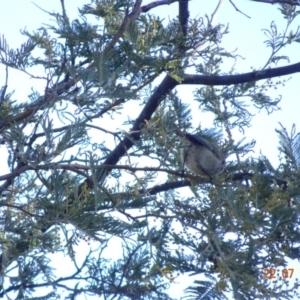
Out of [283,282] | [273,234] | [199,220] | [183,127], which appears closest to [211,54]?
[183,127]

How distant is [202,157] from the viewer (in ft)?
10.8

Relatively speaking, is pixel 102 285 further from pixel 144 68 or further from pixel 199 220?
pixel 144 68

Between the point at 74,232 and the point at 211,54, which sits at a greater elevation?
the point at 211,54

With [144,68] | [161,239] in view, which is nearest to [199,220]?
[161,239]

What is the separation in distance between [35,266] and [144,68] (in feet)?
2.80

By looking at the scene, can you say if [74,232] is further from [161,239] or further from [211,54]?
[211,54]

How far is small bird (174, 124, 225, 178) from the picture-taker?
321cm

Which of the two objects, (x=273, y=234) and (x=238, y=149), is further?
(x=238, y=149)

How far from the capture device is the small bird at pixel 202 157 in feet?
10.5

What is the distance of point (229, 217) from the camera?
2500mm

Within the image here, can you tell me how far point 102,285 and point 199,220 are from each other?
0.45 m

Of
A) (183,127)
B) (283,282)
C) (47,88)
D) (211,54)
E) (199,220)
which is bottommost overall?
(283,282)

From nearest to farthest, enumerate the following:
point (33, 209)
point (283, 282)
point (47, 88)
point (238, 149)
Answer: point (283, 282) → point (47, 88) → point (33, 209) → point (238, 149)

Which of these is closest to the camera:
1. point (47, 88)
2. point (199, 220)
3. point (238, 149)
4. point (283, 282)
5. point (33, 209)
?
point (283, 282)
